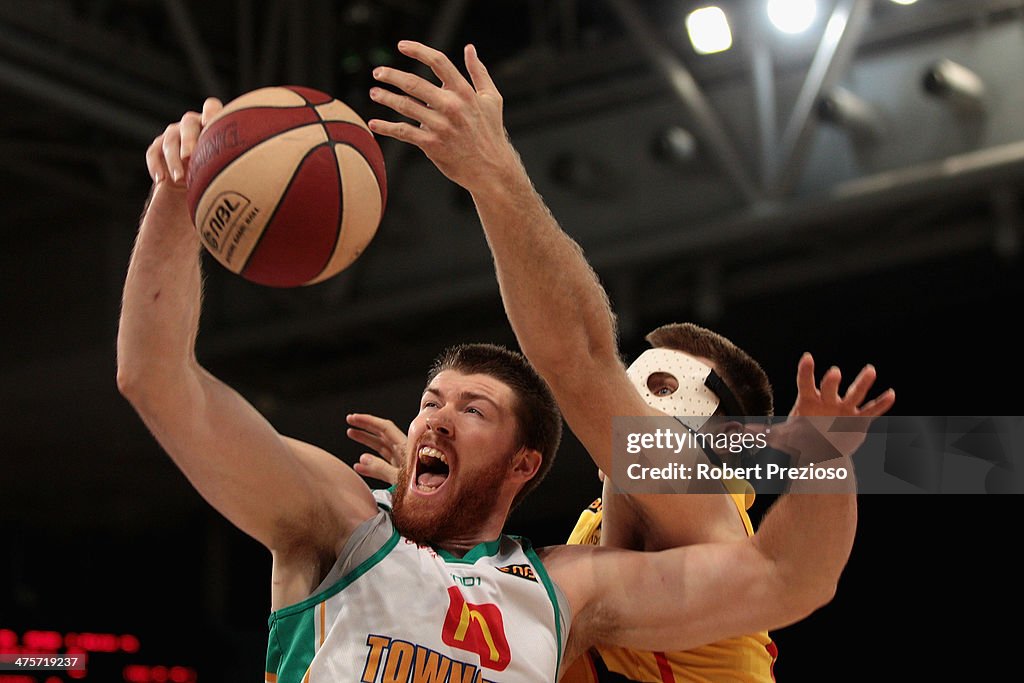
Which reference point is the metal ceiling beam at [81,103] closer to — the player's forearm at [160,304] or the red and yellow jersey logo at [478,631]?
the player's forearm at [160,304]

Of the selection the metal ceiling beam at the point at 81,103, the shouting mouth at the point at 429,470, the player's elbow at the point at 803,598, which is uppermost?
the metal ceiling beam at the point at 81,103

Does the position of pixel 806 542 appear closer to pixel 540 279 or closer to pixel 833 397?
pixel 833 397

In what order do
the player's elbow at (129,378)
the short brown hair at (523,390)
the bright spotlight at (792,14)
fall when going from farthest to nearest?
the bright spotlight at (792,14) → the short brown hair at (523,390) → the player's elbow at (129,378)

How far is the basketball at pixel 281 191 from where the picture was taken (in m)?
2.75

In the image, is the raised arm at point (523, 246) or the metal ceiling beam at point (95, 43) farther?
the metal ceiling beam at point (95, 43)

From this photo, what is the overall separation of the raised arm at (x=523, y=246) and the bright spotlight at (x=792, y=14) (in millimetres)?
5121

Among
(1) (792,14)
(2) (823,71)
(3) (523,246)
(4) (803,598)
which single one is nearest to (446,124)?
(3) (523,246)

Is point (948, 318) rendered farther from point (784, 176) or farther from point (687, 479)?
point (687, 479)

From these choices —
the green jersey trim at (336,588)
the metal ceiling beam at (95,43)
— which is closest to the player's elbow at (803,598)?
the green jersey trim at (336,588)

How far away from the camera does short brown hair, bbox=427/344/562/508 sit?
340cm

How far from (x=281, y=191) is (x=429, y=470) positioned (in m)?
0.88

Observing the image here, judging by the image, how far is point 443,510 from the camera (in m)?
3.21

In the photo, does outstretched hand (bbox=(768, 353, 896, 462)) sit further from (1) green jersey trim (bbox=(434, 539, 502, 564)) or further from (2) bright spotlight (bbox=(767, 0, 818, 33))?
(2) bright spotlight (bbox=(767, 0, 818, 33))

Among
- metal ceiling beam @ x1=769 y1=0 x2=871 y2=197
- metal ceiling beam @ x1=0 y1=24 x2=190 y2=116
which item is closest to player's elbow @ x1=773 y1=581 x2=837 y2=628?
metal ceiling beam @ x1=769 y1=0 x2=871 y2=197
